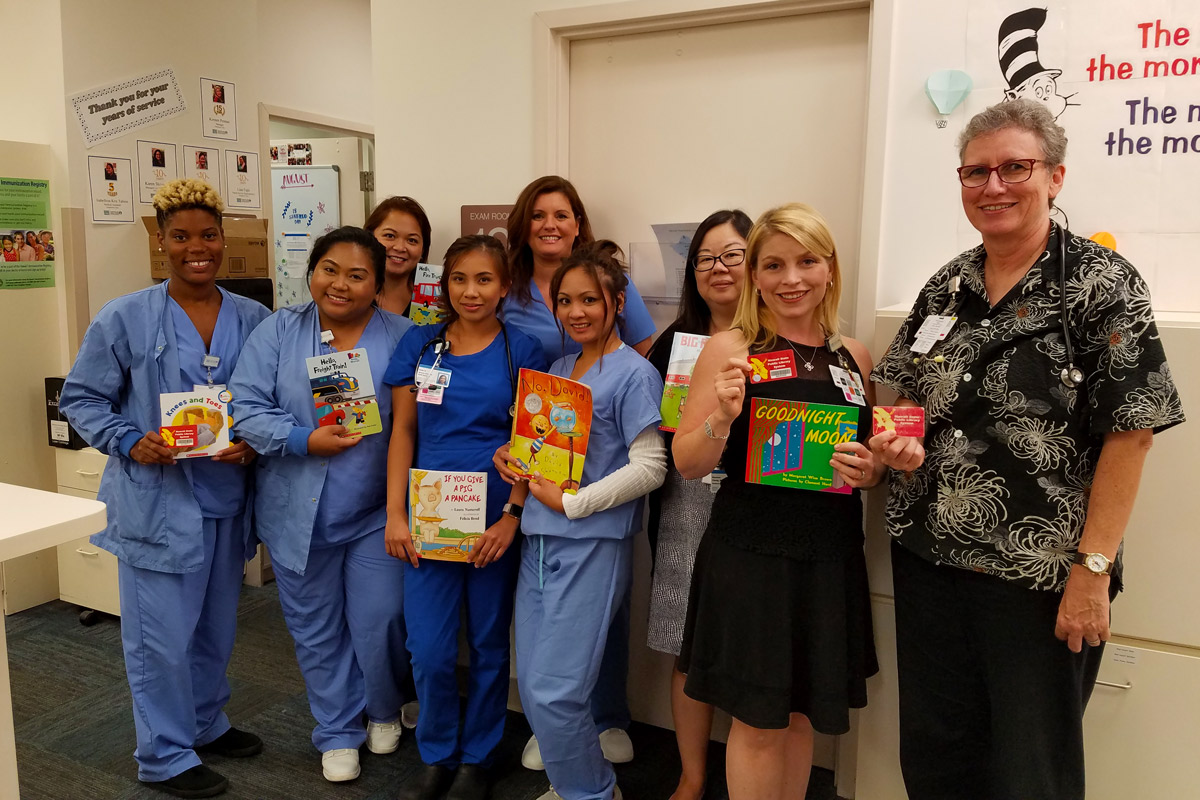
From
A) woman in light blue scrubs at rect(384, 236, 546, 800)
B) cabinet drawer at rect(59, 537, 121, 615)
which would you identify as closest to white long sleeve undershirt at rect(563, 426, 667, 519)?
woman in light blue scrubs at rect(384, 236, 546, 800)

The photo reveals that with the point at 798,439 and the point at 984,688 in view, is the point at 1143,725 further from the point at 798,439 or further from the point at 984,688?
the point at 798,439

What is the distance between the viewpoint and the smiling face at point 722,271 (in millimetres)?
2105

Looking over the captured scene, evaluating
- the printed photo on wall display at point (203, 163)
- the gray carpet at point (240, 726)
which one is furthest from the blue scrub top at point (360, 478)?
the printed photo on wall display at point (203, 163)

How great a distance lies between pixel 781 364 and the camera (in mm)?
1691

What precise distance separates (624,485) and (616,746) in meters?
0.97

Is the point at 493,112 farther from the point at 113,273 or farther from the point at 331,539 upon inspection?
the point at 113,273

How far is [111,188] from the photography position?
3.65 meters

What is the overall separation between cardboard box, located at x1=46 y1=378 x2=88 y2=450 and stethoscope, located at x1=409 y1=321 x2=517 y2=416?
217cm

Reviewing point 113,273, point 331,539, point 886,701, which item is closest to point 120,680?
point 331,539

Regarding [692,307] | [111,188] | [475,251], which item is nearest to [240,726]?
[475,251]

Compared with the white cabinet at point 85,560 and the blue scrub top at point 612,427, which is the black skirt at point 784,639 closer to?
the blue scrub top at point 612,427

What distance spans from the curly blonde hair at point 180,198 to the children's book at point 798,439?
65.5 inches

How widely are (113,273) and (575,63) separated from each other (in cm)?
240

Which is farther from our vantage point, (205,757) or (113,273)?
(113,273)
